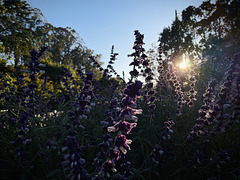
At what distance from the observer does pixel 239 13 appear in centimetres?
1652

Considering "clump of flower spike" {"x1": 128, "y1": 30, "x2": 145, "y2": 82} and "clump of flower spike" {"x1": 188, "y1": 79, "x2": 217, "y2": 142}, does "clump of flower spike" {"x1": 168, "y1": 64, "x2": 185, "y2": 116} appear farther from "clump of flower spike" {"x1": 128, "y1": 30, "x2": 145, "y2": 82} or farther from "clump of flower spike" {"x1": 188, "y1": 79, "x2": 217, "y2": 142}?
"clump of flower spike" {"x1": 128, "y1": 30, "x2": 145, "y2": 82}

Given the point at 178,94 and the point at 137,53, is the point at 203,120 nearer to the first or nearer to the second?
the point at 137,53

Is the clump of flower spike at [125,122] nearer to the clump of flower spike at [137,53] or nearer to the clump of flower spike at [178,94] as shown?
the clump of flower spike at [137,53]

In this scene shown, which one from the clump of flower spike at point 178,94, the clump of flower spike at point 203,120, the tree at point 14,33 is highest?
the tree at point 14,33

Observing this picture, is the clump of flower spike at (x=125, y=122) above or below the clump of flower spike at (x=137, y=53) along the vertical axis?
below

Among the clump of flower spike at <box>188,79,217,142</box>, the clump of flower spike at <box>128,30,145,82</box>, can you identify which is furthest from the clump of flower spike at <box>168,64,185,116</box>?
the clump of flower spike at <box>128,30,145,82</box>

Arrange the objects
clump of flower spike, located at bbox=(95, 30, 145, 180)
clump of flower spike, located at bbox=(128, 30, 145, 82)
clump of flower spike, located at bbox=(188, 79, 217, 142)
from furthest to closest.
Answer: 1. clump of flower spike, located at bbox=(188, 79, 217, 142)
2. clump of flower spike, located at bbox=(128, 30, 145, 82)
3. clump of flower spike, located at bbox=(95, 30, 145, 180)

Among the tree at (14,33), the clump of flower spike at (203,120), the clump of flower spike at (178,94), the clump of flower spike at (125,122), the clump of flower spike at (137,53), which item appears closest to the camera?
the clump of flower spike at (125,122)

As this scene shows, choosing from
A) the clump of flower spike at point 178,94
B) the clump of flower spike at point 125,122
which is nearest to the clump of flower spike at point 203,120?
the clump of flower spike at point 178,94

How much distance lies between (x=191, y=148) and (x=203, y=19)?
21961mm

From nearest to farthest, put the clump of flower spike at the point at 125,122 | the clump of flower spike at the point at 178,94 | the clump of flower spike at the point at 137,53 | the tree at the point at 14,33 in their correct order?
the clump of flower spike at the point at 125,122 < the clump of flower spike at the point at 137,53 < the clump of flower spike at the point at 178,94 < the tree at the point at 14,33

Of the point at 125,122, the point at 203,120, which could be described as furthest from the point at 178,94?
the point at 125,122

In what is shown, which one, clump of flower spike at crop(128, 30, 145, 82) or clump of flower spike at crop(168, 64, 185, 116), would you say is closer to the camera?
clump of flower spike at crop(128, 30, 145, 82)

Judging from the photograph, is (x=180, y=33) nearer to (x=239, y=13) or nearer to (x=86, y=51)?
(x=239, y=13)
